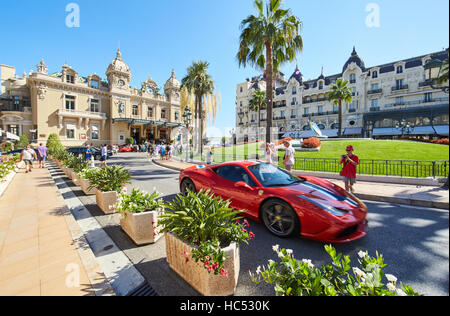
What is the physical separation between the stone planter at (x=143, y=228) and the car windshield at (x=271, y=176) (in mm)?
2117

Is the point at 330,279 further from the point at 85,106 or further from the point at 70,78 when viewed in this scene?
the point at 70,78

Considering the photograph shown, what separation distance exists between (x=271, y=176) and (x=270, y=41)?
857cm

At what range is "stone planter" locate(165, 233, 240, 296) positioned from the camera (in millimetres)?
2189

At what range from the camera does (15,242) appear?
344cm

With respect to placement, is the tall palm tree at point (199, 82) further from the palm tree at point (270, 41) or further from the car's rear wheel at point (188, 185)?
the car's rear wheel at point (188, 185)

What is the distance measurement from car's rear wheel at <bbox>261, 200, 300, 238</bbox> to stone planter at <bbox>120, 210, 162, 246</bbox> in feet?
6.60

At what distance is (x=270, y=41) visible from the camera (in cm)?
983

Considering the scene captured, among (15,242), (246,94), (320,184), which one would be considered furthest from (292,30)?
(246,94)

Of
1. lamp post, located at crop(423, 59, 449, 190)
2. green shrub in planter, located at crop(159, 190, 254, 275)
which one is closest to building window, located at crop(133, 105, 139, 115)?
green shrub in planter, located at crop(159, 190, 254, 275)

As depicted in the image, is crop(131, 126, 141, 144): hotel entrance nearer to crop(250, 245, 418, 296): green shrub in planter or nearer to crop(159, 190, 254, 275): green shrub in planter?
crop(159, 190, 254, 275): green shrub in planter

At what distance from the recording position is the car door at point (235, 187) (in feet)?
12.7
